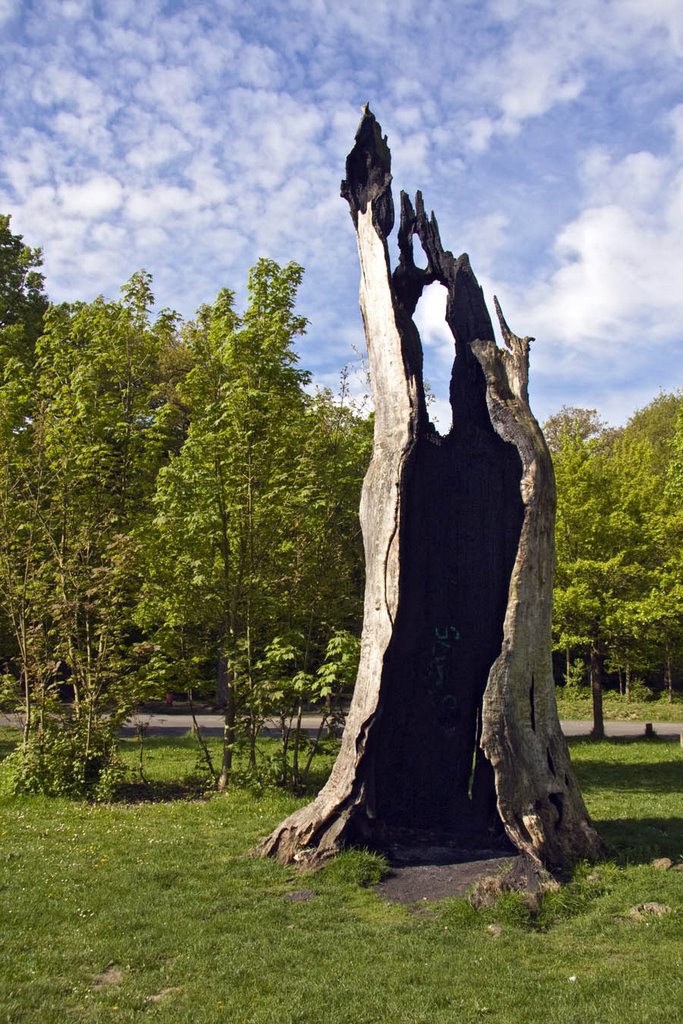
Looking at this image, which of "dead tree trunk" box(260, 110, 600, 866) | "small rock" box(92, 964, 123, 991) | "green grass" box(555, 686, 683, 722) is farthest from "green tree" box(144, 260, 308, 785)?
"green grass" box(555, 686, 683, 722)

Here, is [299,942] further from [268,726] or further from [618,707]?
[618,707]

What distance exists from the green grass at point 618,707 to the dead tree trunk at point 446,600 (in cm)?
1802

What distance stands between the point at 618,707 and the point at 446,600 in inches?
936

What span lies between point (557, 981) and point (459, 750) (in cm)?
346

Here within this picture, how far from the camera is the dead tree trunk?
7.76m

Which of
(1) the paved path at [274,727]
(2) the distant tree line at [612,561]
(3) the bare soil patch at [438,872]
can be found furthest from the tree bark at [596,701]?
(3) the bare soil patch at [438,872]

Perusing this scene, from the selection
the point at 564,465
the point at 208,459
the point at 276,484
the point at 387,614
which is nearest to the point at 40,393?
the point at 208,459

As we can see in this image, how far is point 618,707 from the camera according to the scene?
3019 cm

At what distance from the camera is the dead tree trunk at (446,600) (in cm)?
776

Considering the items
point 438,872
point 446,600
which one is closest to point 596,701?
point 446,600

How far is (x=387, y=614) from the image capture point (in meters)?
8.09

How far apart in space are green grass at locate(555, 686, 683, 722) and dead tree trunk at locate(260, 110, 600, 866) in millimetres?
18022

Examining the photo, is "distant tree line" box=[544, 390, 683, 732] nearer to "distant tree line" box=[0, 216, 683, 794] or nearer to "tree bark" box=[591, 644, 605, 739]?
"tree bark" box=[591, 644, 605, 739]

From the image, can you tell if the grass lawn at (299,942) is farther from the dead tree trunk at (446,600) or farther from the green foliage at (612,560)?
the green foliage at (612,560)
